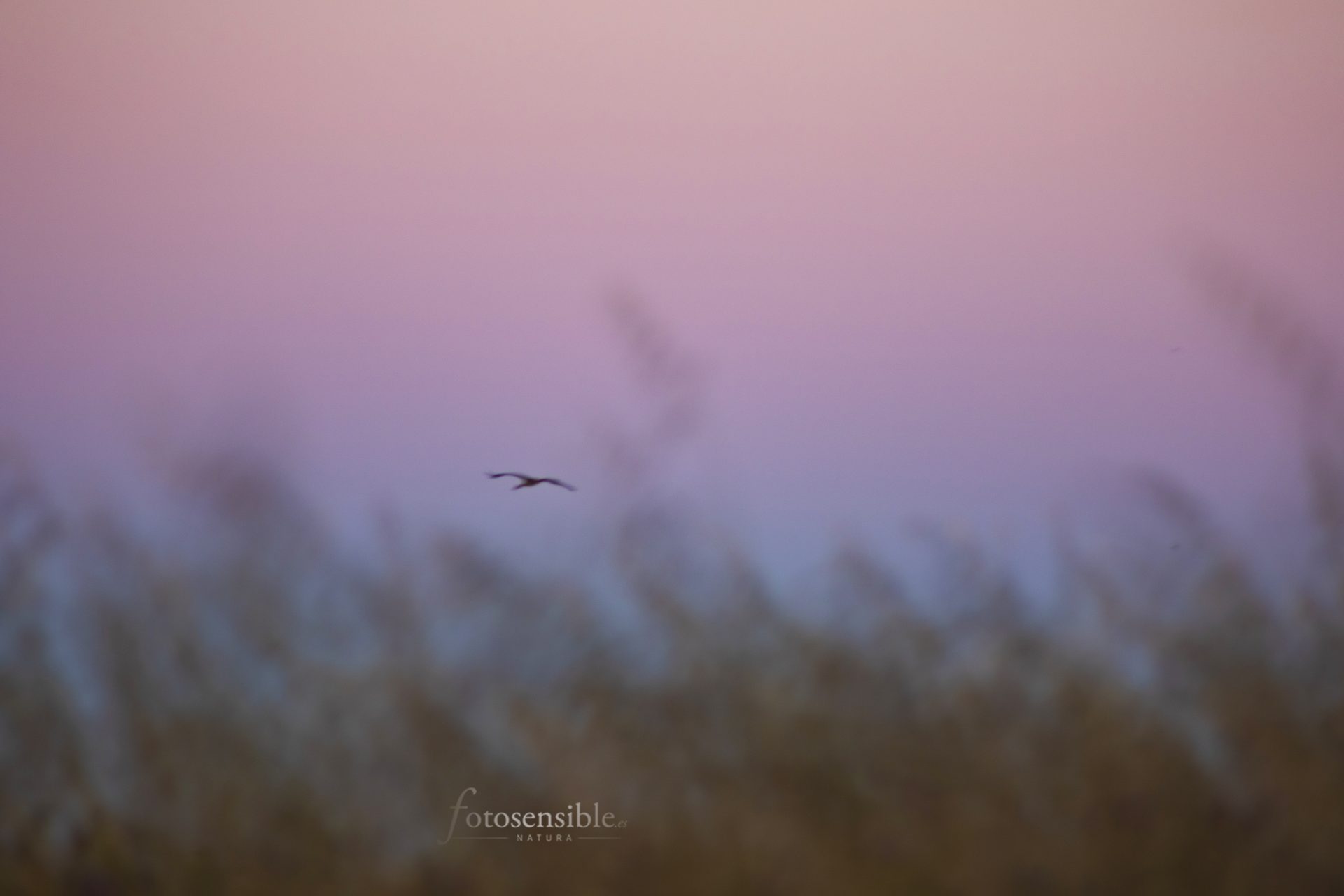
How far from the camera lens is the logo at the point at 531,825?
11.1 ft

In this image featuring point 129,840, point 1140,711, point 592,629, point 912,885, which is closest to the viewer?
point 912,885

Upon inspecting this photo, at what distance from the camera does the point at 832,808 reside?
3.38 meters

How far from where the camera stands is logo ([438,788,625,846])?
3.38 metres

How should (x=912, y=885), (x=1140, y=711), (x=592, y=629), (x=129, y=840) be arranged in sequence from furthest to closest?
1. (x=129, y=840)
2. (x=592, y=629)
3. (x=1140, y=711)
4. (x=912, y=885)

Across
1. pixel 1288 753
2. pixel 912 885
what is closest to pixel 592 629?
pixel 912 885

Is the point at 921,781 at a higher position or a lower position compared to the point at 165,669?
lower

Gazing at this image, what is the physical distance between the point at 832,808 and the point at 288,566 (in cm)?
146

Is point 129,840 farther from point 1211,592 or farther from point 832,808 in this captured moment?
point 1211,592

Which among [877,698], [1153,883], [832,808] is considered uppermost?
[877,698]

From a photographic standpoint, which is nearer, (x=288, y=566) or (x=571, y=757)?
Answer: (x=571, y=757)

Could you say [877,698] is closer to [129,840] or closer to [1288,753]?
[1288,753]

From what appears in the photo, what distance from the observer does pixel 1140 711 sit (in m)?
3.32

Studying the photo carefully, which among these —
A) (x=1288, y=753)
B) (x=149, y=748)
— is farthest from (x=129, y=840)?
(x=1288, y=753)

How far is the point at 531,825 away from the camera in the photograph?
138 inches
